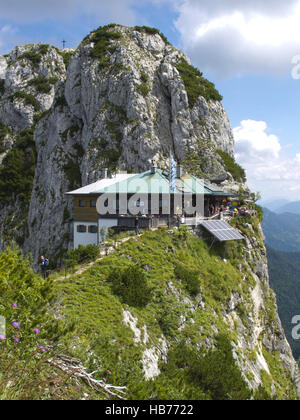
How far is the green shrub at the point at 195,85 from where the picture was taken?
64.4 meters

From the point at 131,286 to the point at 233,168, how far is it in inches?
1932

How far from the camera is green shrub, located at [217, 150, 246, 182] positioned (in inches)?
2349

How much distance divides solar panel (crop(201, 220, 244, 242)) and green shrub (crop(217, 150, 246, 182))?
30081 mm

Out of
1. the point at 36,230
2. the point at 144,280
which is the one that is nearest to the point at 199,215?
the point at 144,280

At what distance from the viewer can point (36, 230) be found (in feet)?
212

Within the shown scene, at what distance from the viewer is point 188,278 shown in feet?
69.9

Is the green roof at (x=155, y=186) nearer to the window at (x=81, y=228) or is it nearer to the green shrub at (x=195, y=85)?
the window at (x=81, y=228)

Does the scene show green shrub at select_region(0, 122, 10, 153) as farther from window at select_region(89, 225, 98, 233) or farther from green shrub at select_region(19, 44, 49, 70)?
window at select_region(89, 225, 98, 233)

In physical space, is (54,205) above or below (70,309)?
above

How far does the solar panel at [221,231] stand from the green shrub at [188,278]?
7222 millimetres

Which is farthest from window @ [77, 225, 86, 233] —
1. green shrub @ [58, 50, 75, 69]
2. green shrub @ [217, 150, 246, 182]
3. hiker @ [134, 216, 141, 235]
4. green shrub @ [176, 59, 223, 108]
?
green shrub @ [58, 50, 75, 69]

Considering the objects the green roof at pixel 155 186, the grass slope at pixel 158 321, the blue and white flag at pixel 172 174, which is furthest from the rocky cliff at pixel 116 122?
the grass slope at pixel 158 321
